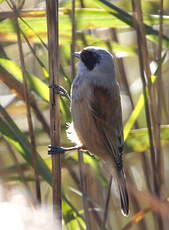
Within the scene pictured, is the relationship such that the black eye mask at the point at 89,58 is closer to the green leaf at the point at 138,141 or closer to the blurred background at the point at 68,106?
the blurred background at the point at 68,106

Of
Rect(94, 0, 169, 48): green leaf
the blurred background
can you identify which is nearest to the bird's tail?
the blurred background

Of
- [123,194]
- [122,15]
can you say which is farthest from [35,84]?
[123,194]

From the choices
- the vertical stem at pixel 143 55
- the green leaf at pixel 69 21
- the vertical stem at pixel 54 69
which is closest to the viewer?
the vertical stem at pixel 54 69

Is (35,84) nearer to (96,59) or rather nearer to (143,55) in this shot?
(96,59)

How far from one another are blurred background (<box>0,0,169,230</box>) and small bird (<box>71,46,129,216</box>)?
61 mm

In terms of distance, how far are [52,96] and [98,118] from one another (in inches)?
25.1

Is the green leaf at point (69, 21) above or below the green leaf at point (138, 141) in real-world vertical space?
above

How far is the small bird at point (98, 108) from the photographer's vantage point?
2.36 meters

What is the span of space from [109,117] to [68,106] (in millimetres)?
243

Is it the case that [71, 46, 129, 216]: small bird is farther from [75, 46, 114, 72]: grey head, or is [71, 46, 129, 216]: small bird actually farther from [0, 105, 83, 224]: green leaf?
[0, 105, 83, 224]: green leaf

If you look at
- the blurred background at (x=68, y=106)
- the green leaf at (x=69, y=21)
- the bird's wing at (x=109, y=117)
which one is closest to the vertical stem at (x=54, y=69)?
the blurred background at (x=68, y=106)

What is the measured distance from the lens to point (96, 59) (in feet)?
7.88

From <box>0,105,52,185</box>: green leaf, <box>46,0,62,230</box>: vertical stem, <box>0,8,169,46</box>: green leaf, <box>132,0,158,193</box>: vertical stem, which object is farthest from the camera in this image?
<box>132,0,158,193</box>: vertical stem

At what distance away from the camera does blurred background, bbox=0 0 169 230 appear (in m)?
2.17
